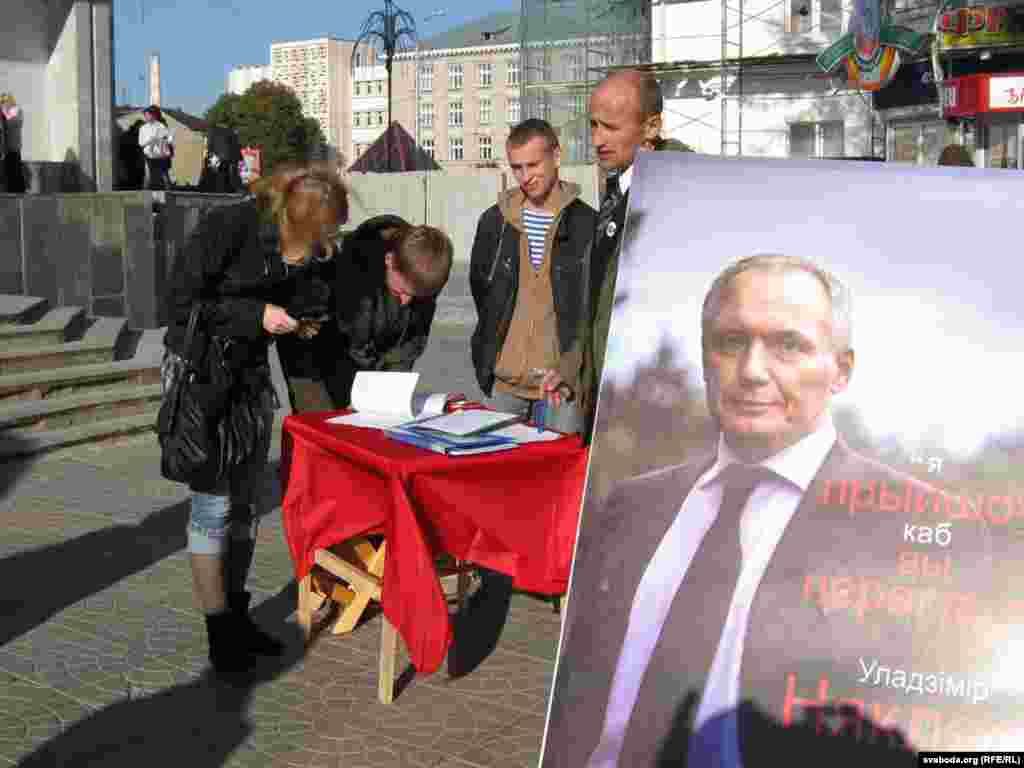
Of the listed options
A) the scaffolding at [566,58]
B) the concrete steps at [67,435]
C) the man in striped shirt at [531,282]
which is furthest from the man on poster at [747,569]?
the scaffolding at [566,58]

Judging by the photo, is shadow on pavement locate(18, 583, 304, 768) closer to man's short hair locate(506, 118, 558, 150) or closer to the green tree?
man's short hair locate(506, 118, 558, 150)

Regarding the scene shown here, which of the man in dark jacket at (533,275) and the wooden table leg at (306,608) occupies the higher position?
the man in dark jacket at (533,275)

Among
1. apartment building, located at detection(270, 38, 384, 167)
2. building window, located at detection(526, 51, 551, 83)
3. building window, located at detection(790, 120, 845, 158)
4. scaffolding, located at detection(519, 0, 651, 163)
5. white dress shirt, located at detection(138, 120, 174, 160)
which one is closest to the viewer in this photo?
white dress shirt, located at detection(138, 120, 174, 160)

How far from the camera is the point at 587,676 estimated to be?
250cm

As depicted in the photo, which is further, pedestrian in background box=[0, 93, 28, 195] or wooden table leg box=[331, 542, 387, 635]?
pedestrian in background box=[0, 93, 28, 195]

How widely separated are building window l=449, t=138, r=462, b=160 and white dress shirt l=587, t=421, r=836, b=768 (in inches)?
4520

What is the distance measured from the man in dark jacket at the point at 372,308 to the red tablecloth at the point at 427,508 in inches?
12.1

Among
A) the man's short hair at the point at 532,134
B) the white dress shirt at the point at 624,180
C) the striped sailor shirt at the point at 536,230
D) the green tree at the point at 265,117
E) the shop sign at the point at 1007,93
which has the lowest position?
the striped sailor shirt at the point at 536,230

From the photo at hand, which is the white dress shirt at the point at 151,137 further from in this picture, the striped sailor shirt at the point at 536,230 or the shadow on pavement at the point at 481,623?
the striped sailor shirt at the point at 536,230

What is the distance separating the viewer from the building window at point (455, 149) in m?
116

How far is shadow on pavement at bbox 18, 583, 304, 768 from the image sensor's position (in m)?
3.96

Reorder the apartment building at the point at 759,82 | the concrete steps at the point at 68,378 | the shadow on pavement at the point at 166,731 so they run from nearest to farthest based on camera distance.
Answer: the shadow on pavement at the point at 166,731 → the concrete steps at the point at 68,378 → the apartment building at the point at 759,82

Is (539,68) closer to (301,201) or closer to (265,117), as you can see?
(301,201)

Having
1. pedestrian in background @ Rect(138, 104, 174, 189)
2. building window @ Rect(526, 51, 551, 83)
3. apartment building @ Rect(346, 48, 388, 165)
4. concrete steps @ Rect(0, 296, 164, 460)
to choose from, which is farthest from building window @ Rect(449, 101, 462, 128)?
concrete steps @ Rect(0, 296, 164, 460)
